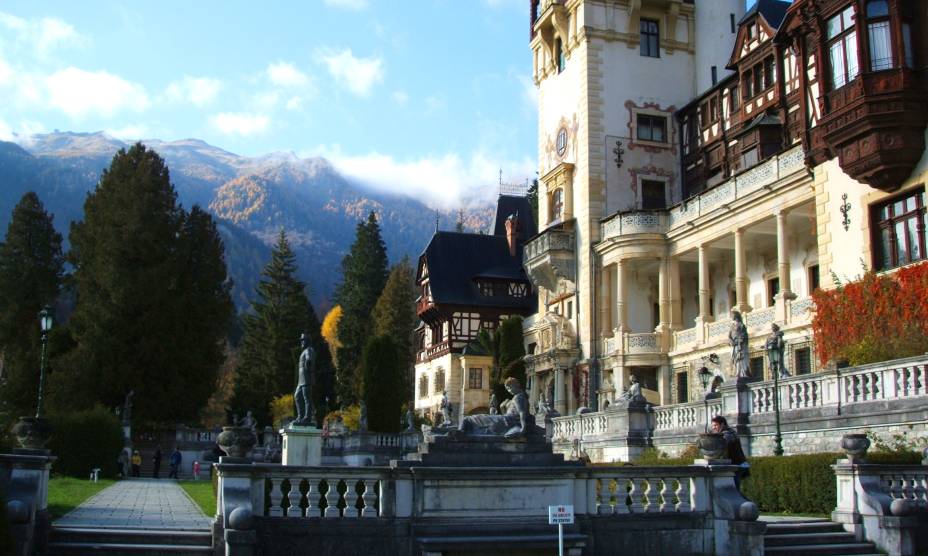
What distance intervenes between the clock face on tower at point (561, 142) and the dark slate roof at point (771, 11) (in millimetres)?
11055

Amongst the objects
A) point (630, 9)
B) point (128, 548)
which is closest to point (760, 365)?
point (630, 9)

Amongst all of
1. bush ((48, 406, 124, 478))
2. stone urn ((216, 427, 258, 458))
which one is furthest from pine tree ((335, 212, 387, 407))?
stone urn ((216, 427, 258, 458))

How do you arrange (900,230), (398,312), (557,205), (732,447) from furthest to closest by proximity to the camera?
(398,312), (557,205), (900,230), (732,447)

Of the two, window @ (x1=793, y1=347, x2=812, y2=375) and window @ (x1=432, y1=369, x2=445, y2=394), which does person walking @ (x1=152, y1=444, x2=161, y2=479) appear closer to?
window @ (x1=432, y1=369, x2=445, y2=394)

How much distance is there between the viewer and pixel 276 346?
7431cm

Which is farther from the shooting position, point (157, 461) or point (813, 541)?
point (157, 461)

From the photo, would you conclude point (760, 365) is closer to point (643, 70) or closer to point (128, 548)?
point (643, 70)

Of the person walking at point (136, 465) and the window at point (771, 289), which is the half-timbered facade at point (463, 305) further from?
the window at point (771, 289)

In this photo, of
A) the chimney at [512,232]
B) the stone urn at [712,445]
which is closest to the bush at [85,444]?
the stone urn at [712,445]

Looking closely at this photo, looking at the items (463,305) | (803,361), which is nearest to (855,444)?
(803,361)

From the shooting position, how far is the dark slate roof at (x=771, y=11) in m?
41.7

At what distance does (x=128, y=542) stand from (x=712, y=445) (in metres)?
8.57

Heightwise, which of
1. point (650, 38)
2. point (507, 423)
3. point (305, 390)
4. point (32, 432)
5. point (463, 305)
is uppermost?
point (650, 38)

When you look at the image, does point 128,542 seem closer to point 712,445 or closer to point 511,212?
point 712,445
